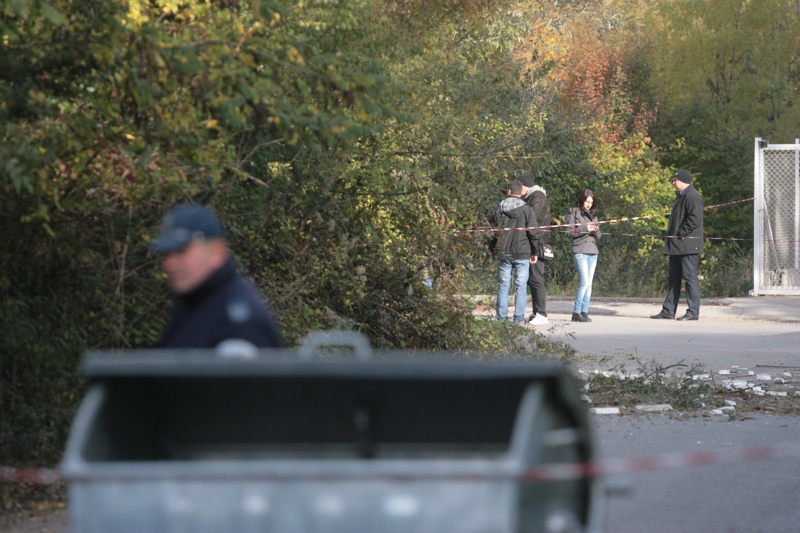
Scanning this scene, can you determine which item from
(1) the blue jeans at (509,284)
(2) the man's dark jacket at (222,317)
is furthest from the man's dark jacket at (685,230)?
(2) the man's dark jacket at (222,317)

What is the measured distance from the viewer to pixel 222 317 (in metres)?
4.23

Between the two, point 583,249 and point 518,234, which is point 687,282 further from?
point 518,234

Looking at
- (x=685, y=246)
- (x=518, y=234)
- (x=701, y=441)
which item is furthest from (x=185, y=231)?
(x=685, y=246)

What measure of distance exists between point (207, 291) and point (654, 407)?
6949 mm

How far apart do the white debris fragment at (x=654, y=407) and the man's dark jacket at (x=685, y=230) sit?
8114 millimetres

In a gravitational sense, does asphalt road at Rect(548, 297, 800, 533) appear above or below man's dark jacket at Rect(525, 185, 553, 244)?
below

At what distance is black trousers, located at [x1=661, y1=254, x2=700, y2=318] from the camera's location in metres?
18.6

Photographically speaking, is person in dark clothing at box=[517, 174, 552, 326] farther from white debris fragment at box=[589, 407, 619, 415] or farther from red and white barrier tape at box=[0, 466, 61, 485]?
red and white barrier tape at box=[0, 466, 61, 485]

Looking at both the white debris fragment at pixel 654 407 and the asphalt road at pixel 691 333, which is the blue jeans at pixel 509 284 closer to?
the asphalt road at pixel 691 333

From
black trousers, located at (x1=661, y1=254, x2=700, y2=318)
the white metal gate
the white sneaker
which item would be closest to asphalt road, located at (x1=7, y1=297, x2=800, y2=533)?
the white sneaker

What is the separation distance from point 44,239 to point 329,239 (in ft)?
11.5

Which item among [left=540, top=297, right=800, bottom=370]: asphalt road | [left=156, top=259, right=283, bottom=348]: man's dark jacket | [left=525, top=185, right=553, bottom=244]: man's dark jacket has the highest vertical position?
[left=525, top=185, right=553, bottom=244]: man's dark jacket

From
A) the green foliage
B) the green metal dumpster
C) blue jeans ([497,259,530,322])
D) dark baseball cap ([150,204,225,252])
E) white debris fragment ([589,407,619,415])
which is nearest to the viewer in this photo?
the green metal dumpster

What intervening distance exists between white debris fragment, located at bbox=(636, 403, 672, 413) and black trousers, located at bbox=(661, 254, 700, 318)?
8.13 metres
